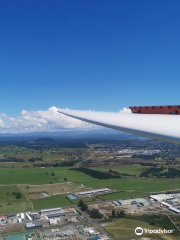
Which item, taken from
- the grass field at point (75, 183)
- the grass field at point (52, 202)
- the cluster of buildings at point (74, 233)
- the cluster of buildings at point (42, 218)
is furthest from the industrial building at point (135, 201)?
the cluster of buildings at point (74, 233)

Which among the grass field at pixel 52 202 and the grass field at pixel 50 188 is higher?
the grass field at pixel 52 202

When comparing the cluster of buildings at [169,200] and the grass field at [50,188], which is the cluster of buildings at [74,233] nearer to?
the cluster of buildings at [169,200]

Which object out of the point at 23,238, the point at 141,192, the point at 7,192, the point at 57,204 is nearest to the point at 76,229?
the point at 23,238

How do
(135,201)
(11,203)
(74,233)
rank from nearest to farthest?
(74,233) < (135,201) < (11,203)

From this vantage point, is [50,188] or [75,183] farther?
[75,183]

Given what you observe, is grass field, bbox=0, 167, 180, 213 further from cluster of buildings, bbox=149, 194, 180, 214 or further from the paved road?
the paved road

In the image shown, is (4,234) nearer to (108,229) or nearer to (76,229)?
(76,229)

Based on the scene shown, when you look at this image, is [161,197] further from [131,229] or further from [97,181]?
[97,181]

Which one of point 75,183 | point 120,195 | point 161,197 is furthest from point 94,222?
point 75,183
